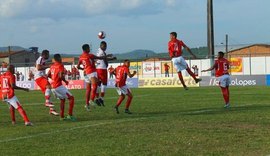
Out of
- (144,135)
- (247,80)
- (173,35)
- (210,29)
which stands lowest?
(144,135)

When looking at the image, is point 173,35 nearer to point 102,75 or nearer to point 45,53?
point 102,75

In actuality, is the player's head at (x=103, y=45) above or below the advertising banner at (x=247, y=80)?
above

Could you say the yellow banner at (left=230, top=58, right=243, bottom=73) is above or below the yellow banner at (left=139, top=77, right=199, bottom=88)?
above

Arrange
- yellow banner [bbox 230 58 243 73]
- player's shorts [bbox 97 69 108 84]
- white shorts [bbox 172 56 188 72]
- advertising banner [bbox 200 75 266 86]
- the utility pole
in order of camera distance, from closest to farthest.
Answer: white shorts [bbox 172 56 188 72] < player's shorts [bbox 97 69 108 84] < advertising banner [bbox 200 75 266 86] < the utility pole < yellow banner [bbox 230 58 243 73]

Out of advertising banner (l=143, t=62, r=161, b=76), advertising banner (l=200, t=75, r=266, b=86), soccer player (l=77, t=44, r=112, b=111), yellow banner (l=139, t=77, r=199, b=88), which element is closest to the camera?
soccer player (l=77, t=44, r=112, b=111)

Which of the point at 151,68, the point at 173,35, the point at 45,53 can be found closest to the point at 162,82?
the point at 151,68

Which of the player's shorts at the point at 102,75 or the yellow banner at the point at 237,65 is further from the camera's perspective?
the yellow banner at the point at 237,65

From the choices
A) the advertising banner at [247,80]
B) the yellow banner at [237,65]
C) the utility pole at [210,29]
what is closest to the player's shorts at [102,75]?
the advertising banner at [247,80]

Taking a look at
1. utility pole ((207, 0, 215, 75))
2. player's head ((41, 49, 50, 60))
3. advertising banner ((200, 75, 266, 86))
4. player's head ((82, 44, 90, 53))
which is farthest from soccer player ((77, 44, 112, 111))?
utility pole ((207, 0, 215, 75))

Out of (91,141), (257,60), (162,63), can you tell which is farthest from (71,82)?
(91,141)

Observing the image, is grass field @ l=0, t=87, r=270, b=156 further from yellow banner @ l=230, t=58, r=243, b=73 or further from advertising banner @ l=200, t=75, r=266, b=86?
yellow banner @ l=230, t=58, r=243, b=73

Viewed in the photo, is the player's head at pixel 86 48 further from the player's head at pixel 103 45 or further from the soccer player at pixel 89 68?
the player's head at pixel 103 45

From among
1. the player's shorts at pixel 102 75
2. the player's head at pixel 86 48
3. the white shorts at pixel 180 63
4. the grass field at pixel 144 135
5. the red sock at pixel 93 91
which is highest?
the player's head at pixel 86 48

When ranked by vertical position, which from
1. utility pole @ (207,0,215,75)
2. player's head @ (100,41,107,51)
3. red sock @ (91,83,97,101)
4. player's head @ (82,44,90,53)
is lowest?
red sock @ (91,83,97,101)
